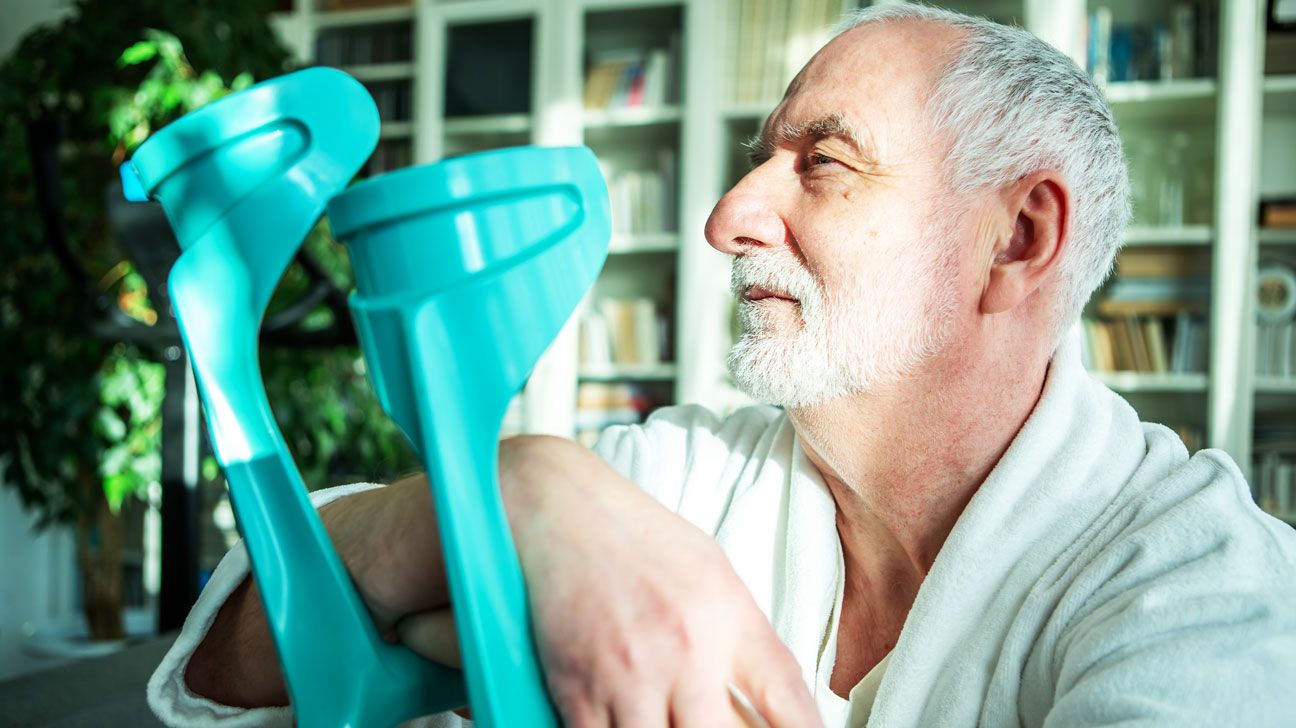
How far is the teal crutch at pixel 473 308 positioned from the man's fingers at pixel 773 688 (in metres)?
0.09

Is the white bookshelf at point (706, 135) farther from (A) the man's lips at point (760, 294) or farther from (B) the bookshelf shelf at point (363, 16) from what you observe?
(A) the man's lips at point (760, 294)

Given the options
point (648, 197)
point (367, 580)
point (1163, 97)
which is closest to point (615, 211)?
point (648, 197)

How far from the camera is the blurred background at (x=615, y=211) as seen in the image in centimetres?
276

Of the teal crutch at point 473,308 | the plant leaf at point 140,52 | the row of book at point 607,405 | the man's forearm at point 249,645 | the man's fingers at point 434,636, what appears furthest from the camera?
the row of book at point 607,405

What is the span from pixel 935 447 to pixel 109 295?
2.41 metres

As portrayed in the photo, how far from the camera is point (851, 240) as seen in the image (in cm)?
91

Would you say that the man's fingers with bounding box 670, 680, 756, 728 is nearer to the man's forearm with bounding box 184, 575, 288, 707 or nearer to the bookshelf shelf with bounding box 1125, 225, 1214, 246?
the man's forearm with bounding box 184, 575, 288, 707

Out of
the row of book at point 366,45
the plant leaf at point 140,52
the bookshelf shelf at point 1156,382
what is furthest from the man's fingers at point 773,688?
the row of book at point 366,45

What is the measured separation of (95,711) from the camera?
2.77ft

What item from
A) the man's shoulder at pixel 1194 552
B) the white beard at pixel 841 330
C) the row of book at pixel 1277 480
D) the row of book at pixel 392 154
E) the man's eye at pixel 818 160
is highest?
the row of book at pixel 392 154

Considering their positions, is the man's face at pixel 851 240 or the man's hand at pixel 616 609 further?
the man's face at pixel 851 240

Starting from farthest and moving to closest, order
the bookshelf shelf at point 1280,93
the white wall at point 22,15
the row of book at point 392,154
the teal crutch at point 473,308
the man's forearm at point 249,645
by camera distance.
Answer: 1. the white wall at point 22,15
2. the row of book at point 392,154
3. the bookshelf shelf at point 1280,93
4. the man's forearm at point 249,645
5. the teal crutch at point 473,308

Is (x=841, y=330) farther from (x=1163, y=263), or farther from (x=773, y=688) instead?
(x=1163, y=263)

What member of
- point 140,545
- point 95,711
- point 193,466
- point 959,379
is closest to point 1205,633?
point 959,379
